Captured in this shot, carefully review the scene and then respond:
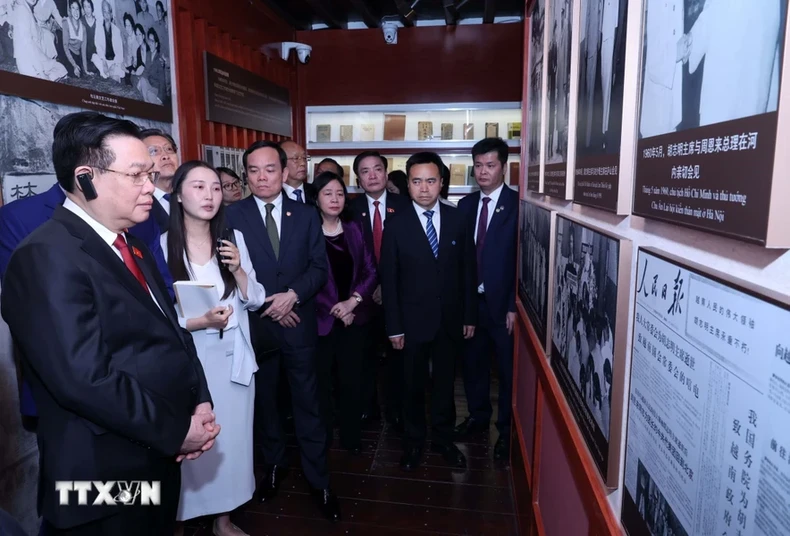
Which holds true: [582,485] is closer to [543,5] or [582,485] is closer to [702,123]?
[702,123]

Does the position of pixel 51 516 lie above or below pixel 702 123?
below

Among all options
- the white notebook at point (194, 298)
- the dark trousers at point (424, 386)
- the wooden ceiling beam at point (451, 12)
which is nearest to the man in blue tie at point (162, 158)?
the white notebook at point (194, 298)

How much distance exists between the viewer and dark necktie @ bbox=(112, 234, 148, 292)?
1.56 metres

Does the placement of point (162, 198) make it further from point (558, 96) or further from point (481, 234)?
point (558, 96)

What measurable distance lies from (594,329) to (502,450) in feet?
7.93

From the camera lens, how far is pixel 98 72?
9.58 feet

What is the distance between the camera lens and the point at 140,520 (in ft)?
Result: 4.99

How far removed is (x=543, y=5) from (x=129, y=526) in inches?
90.3

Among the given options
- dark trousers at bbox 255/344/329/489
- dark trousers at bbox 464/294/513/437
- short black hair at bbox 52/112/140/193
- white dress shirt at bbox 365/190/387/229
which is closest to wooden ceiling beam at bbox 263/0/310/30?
white dress shirt at bbox 365/190/387/229

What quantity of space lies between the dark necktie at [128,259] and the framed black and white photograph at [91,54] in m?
1.33

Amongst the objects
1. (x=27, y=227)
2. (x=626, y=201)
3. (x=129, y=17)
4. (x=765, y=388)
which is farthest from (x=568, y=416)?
(x=129, y=17)

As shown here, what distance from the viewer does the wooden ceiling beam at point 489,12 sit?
16.9 feet

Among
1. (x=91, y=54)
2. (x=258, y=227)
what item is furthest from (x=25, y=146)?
(x=258, y=227)

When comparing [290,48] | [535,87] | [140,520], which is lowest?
[140,520]
